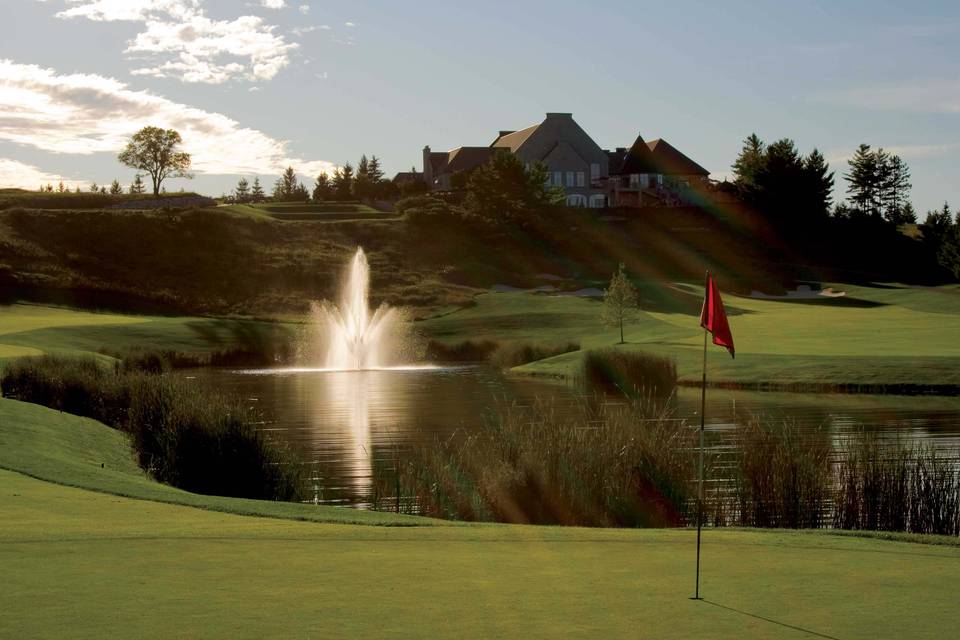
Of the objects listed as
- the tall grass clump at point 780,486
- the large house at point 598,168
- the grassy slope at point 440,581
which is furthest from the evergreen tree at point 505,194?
the grassy slope at point 440,581

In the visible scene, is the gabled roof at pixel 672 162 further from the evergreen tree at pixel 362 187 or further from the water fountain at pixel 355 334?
the water fountain at pixel 355 334

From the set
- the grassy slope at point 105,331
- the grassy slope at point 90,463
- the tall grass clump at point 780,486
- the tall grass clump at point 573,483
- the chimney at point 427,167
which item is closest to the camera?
the grassy slope at point 90,463

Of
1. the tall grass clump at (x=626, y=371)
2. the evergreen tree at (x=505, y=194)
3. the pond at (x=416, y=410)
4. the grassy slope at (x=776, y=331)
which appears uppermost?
the evergreen tree at (x=505, y=194)

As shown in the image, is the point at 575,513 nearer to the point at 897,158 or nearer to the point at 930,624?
the point at 930,624

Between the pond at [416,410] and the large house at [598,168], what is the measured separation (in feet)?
269

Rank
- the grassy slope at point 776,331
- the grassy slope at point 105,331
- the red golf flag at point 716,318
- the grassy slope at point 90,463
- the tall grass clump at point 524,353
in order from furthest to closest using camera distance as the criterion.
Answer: the tall grass clump at point 524,353, the grassy slope at point 105,331, the grassy slope at point 776,331, the grassy slope at point 90,463, the red golf flag at point 716,318

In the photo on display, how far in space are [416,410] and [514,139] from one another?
341 feet

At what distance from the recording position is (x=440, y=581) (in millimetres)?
9883

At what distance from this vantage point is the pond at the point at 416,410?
2772 cm

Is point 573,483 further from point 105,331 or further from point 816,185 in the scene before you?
point 816,185

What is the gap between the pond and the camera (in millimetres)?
27719

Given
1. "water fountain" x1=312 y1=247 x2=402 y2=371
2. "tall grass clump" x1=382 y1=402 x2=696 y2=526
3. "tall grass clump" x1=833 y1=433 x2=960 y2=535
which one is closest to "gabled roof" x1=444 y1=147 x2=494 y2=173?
"water fountain" x1=312 y1=247 x2=402 y2=371

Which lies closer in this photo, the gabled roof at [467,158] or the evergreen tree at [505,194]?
the evergreen tree at [505,194]

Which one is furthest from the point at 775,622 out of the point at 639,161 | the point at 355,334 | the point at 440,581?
the point at 639,161
